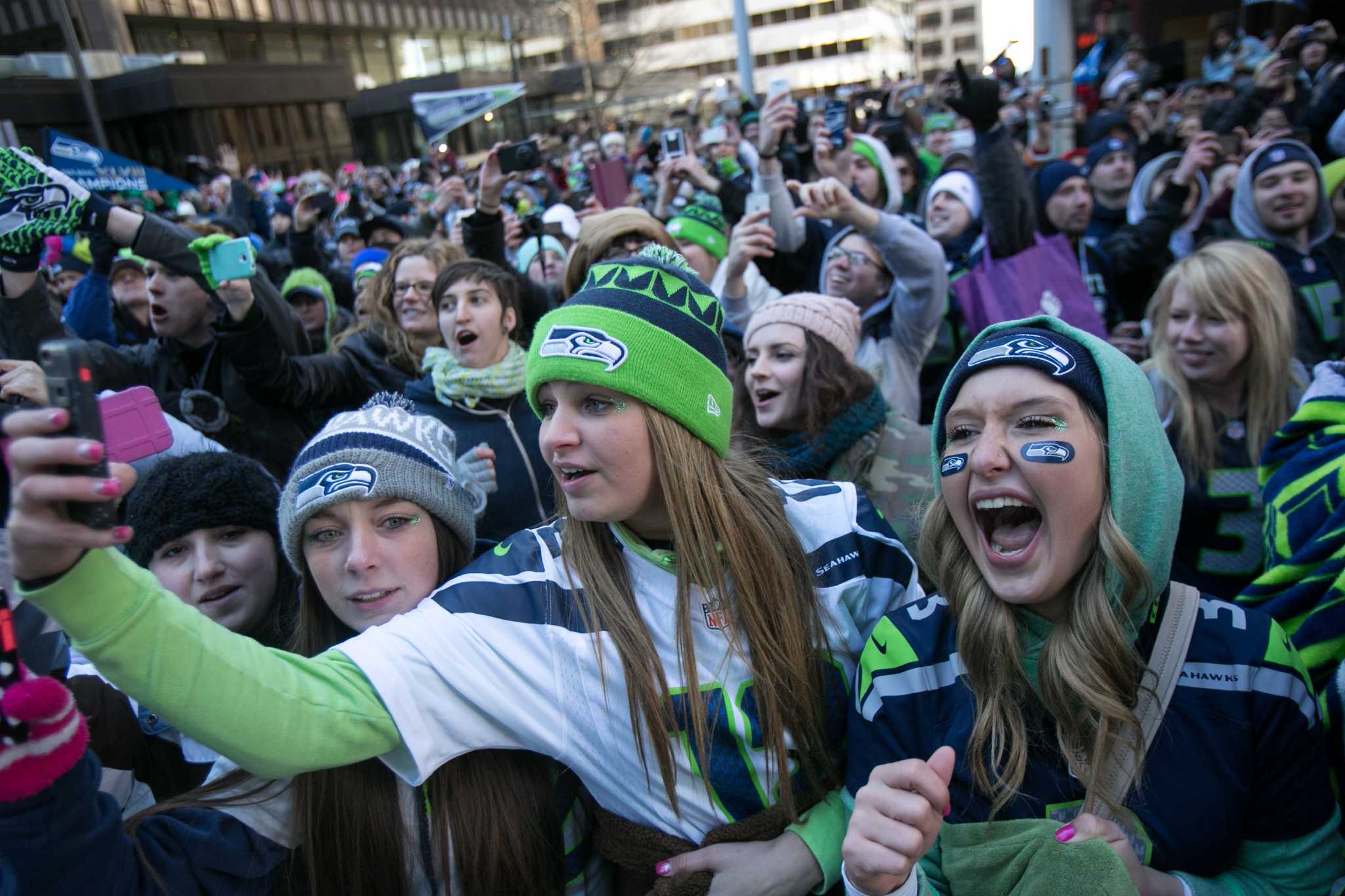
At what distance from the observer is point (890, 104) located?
11.5 meters

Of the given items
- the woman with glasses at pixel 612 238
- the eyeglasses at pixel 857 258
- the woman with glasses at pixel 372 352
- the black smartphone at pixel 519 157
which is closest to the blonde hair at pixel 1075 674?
the eyeglasses at pixel 857 258

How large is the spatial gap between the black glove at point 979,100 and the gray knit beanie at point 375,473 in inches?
126

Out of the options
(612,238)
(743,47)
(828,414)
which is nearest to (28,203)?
(612,238)

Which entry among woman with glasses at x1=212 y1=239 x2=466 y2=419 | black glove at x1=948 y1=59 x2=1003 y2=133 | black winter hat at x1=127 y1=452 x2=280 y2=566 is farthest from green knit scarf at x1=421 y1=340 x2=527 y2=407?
black glove at x1=948 y1=59 x2=1003 y2=133

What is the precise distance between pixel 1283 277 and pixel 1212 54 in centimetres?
1705

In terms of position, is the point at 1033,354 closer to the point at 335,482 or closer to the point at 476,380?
the point at 335,482

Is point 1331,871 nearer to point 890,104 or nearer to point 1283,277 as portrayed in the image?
point 1283,277

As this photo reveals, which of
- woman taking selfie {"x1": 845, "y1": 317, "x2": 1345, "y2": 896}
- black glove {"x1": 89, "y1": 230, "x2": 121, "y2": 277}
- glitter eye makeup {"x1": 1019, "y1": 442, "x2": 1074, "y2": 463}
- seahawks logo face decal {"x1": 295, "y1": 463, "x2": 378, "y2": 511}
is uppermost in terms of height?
black glove {"x1": 89, "y1": 230, "x2": 121, "y2": 277}

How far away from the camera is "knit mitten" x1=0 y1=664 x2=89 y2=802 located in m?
1.05

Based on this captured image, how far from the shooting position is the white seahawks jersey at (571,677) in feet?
5.15

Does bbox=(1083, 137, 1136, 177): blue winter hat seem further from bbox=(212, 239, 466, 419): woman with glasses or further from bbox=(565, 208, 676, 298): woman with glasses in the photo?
bbox=(212, 239, 466, 419): woman with glasses

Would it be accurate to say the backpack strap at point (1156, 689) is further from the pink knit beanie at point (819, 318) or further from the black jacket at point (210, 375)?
the black jacket at point (210, 375)

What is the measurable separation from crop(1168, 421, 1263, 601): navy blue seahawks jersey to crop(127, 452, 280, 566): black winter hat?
276 centimetres

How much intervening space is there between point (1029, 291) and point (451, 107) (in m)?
5.39
